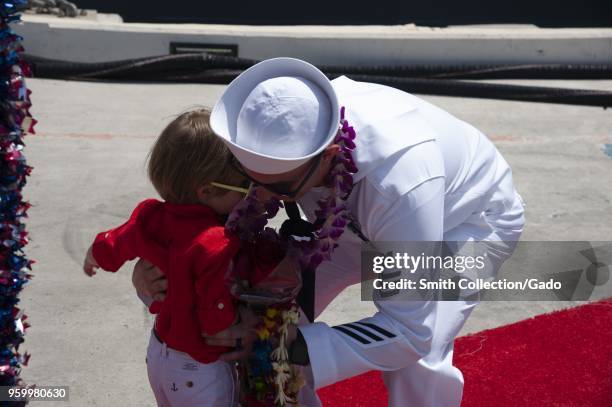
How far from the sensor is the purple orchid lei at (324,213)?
245 centimetres

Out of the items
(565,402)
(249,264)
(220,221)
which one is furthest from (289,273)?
(565,402)

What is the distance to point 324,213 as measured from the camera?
2.55 meters

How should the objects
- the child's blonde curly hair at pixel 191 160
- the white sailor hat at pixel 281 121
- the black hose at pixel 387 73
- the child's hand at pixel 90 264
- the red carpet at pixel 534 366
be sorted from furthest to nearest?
the black hose at pixel 387 73 → the red carpet at pixel 534 366 → the child's hand at pixel 90 264 → the child's blonde curly hair at pixel 191 160 → the white sailor hat at pixel 281 121

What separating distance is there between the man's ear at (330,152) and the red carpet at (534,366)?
1431mm

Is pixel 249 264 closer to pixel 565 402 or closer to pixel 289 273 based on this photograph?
pixel 289 273

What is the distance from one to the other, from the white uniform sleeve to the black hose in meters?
4.84

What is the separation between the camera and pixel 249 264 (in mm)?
2600

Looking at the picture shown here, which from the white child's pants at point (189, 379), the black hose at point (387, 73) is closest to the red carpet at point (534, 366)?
the white child's pants at point (189, 379)

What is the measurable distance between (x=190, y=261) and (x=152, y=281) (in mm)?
216

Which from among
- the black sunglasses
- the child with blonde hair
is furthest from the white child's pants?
the black sunglasses

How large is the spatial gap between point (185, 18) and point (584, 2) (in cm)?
476

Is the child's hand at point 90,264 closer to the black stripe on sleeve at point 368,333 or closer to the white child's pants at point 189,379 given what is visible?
the white child's pants at point 189,379

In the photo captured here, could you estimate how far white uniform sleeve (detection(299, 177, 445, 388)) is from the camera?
2439 mm

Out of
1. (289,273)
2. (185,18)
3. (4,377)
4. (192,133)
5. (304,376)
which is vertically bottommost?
(185,18)
